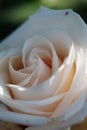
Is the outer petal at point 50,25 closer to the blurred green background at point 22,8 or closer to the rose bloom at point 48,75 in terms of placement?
the rose bloom at point 48,75

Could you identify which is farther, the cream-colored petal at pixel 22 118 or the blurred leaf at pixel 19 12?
the blurred leaf at pixel 19 12

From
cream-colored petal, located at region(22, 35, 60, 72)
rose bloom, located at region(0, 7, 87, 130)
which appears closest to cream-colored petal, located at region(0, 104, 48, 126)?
rose bloom, located at region(0, 7, 87, 130)

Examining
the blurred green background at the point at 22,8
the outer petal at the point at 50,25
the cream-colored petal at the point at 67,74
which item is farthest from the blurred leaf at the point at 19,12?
the cream-colored petal at the point at 67,74

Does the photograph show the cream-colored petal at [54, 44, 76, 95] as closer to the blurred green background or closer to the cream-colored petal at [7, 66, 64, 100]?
the cream-colored petal at [7, 66, 64, 100]

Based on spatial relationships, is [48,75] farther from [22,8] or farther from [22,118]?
[22,8]

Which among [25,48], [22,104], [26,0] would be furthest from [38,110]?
[26,0]

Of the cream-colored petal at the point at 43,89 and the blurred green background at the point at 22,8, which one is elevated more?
the cream-colored petal at the point at 43,89
